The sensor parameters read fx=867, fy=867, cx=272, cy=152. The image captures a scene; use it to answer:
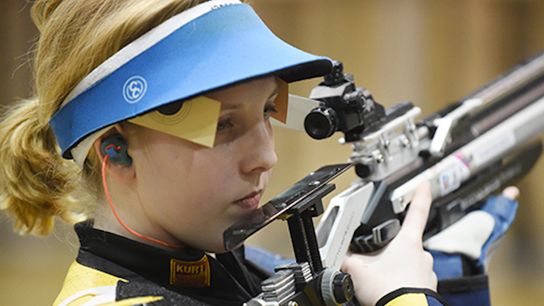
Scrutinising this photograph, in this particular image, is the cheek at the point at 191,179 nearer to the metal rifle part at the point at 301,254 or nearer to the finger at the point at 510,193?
the metal rifle part at the point at 301,254

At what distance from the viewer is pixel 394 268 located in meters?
1.04

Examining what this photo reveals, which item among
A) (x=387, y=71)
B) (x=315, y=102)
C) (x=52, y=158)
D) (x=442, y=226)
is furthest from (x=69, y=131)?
(x=387, y=71)

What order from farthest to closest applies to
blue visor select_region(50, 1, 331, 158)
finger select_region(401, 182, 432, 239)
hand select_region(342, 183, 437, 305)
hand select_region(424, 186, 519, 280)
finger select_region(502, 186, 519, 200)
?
1. finger select_region(502, 186, 519, 200)
2. hand select_region(424, 186, 519, 280)
3. finger select_region(401, 182, 432, 239)
4. hand select_region(342, 183, 437, 305)
5. blue visor select_region(50, 1, 331, 158)

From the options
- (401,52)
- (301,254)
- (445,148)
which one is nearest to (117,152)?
(301,254)

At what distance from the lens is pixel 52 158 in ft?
3.36

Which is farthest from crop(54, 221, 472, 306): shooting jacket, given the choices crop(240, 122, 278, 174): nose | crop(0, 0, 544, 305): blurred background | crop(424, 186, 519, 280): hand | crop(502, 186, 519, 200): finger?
crop(0, 0, 544, 305): blurred background

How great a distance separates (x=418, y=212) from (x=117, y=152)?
0.45 m

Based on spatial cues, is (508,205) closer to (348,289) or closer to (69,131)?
(348,289)

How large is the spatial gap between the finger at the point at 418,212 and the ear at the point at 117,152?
40cm

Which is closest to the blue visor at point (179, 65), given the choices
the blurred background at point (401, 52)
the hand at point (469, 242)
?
the hand at point (469, 242)

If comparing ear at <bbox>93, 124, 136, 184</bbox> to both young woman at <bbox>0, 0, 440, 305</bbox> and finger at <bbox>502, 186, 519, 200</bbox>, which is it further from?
finger at <bbox>502, 186, 519, 200</bbox>

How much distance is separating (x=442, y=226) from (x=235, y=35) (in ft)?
1.87

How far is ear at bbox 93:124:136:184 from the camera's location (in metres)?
0.88

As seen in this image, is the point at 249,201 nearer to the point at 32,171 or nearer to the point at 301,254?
the point at 301,254
